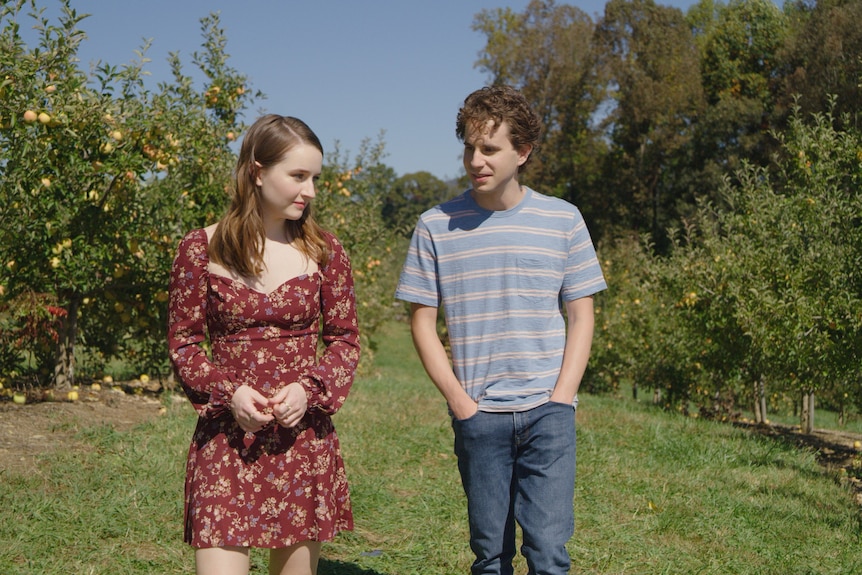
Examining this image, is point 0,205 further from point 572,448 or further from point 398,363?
point 398,363

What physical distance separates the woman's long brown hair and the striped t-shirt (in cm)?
48

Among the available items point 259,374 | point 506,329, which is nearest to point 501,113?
point 506,329

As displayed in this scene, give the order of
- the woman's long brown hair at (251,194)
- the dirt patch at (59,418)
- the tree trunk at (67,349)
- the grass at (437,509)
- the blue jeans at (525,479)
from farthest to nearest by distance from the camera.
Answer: the tree trunk at (67,349) < the dirt patch at (59,418) < the grass at (437,509) < the blue jeans at (525,479) < the woman's long brown hair at (251,194)

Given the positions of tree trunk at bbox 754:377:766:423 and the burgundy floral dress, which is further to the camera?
tree trunk at bbox 754:377:766:423

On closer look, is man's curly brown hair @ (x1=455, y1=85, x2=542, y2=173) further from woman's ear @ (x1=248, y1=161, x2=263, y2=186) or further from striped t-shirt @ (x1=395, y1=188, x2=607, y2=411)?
woman's ear @ (x1=248, y1=161, x2=263, y2=186)

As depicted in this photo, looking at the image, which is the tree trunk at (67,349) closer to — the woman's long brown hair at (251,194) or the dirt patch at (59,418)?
the dirt patch at (59,418)

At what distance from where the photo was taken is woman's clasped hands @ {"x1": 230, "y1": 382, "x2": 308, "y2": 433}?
2.43 metres

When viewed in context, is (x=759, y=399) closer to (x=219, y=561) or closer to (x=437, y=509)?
(x=437, y=509)

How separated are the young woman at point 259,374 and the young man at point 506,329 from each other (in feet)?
1.31

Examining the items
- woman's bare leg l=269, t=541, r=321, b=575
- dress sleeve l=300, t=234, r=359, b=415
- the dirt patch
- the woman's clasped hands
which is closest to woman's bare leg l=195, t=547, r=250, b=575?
woman's bare leg l=269, t=541, r=321, b=575

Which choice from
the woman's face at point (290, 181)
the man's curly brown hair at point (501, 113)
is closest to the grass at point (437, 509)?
the woman's face at point (290, 181)

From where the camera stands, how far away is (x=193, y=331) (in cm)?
259

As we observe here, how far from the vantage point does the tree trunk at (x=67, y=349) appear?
21.3ft

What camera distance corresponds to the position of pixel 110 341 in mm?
7320
